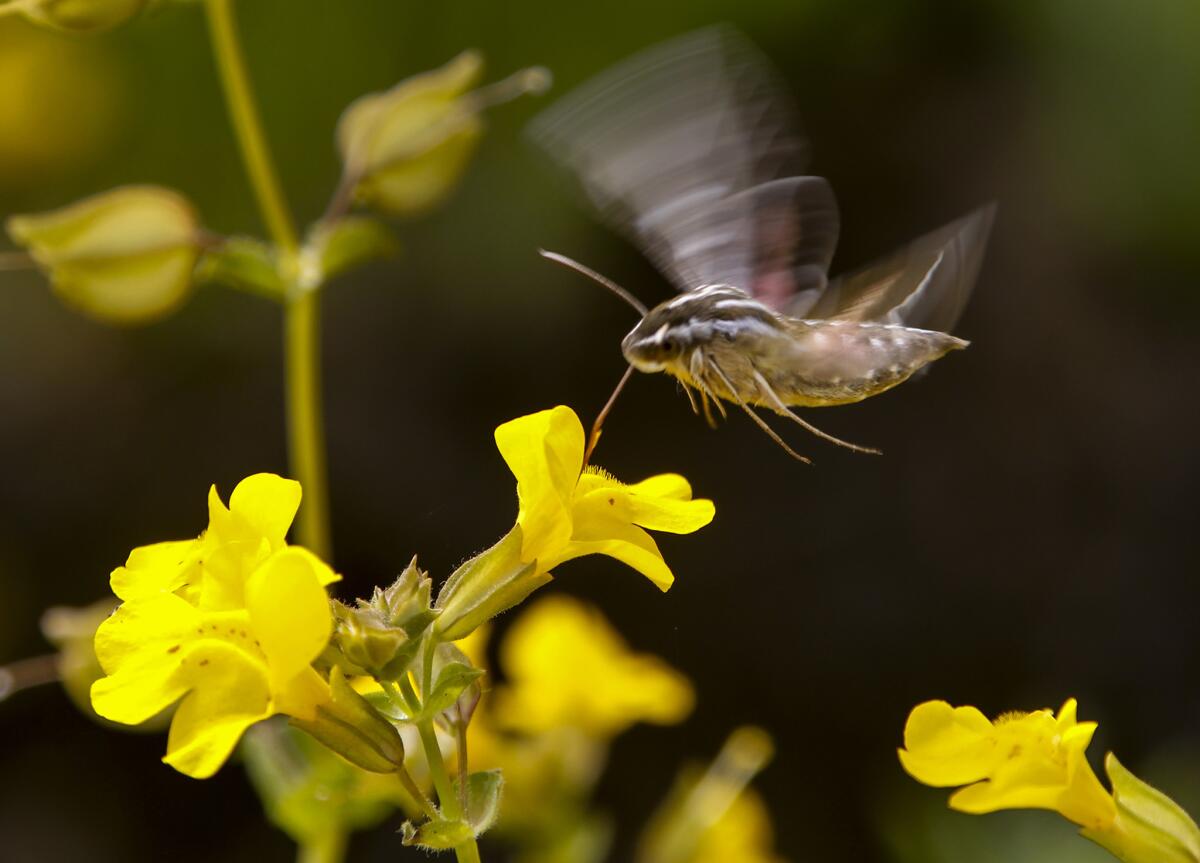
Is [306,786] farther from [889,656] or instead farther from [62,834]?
[889,656]

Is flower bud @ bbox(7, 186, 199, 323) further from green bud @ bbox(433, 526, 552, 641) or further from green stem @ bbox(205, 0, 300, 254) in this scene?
green bud @ bbox(433, 526, 552, 641)

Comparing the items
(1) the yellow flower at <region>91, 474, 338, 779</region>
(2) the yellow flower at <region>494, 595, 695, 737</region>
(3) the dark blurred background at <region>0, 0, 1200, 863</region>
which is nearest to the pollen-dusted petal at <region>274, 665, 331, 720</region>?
(1) the yellow flower at <region>91, 474, 338, 779</region>

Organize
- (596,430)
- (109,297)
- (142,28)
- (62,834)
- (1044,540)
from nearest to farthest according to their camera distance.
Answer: (596,430) → (109,297) → (62,834) → (142,28) → (1044,540)

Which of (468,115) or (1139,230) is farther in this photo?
(1139,230)

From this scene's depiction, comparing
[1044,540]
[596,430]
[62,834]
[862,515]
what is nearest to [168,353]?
[62,834]

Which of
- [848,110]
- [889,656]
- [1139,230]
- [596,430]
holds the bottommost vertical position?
[889,656]

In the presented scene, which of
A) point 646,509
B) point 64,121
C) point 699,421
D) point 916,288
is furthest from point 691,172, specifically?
point 64,121

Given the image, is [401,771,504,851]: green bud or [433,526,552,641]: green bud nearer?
[401,771,504,851]: green bud

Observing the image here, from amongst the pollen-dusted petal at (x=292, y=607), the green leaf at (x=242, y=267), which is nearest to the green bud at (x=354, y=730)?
the pollen-dusted petal at (x=292, y=607)
